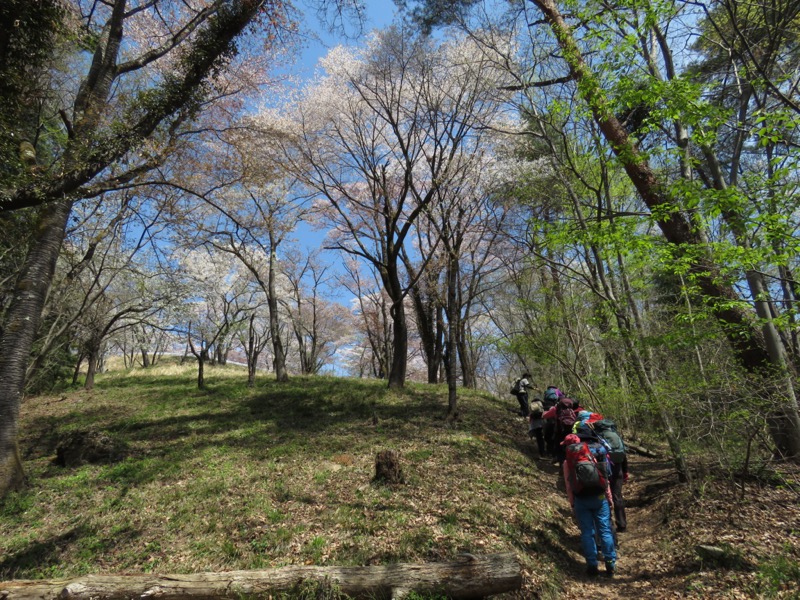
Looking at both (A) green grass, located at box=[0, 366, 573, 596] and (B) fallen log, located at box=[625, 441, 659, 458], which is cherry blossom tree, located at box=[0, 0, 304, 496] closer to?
(A) green grass, located at box=[0, 366, 573, 596]

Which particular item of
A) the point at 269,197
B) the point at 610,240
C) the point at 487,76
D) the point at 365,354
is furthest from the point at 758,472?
the point at 365,354

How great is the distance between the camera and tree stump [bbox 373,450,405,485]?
23.1 ft

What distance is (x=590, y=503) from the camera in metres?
5.19

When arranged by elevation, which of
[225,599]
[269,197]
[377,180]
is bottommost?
[225,599]

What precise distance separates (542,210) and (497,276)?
8.77 metres

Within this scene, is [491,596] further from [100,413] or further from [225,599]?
[100,413]

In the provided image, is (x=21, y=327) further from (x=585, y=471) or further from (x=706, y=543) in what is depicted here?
(x=706, y=543)

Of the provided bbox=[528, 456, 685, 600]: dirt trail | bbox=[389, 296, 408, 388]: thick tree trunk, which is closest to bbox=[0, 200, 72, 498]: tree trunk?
bbox=[528, 456, 685, 600]: dirt trail

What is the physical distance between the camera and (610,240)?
20.7 feet

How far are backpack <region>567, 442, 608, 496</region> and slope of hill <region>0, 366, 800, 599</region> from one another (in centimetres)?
111

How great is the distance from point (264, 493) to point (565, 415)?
633cm

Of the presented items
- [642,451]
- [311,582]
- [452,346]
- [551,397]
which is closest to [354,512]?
[311,582]

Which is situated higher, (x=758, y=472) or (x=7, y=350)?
(x=7, y=350)

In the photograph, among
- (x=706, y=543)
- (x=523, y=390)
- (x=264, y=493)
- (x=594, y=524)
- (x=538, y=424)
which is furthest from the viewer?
(x=523, y=390)
